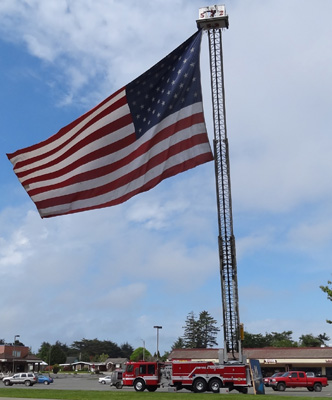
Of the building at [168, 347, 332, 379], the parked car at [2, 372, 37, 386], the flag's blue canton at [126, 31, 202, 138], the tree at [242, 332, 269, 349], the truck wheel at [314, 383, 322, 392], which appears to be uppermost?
the tree at [242, 332, 269, 349]

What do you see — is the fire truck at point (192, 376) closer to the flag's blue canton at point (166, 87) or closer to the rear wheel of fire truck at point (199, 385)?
the rear wheel of fire truck at point (199, 385)

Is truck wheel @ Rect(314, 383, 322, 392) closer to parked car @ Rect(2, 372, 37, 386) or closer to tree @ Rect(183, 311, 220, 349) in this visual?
parked car @ Rect(2, 372, 37, 386)

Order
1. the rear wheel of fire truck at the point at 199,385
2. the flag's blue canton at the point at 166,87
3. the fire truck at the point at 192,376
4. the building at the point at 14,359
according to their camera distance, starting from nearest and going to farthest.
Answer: the flag's blue canton at the point at 166,87 → the fire truck at the point at 192,376 → the rear wheel of fire truck at the point at 199,385 → the building at the point at 14,359

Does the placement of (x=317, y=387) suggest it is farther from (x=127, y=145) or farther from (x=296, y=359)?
(x=127, y=145)

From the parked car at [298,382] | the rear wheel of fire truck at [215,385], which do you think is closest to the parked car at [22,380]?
the parked car at [298,382]

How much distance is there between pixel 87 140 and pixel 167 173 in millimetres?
2276

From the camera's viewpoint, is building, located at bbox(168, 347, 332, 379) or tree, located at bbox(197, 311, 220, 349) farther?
tree, located at bbox(197, 311, 220, 349)

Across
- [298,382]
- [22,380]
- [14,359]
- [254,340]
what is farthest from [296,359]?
[254,340]

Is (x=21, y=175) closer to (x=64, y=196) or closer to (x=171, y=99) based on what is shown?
(x=64, y=196)

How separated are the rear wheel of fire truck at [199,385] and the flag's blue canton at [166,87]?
86.0 feet

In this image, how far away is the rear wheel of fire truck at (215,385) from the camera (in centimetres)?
3378

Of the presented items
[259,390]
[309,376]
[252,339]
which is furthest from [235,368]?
[252,339]

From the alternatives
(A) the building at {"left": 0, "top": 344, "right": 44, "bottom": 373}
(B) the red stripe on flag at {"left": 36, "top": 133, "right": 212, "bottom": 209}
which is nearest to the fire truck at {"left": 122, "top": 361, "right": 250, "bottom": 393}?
(B) the red stripe on flag at {"left": 36, "top": 133, "right": 212, "bottom": 209}

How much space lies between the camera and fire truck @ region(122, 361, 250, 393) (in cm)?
3345
